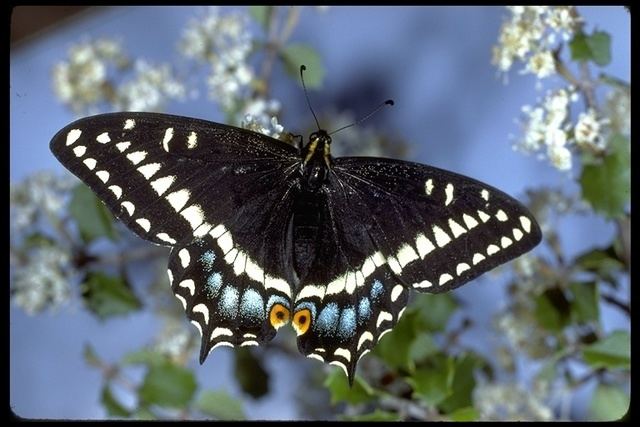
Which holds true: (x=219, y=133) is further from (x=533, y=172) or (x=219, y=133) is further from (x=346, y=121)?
(x=533, y=172)

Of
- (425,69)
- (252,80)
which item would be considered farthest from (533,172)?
(252,80)

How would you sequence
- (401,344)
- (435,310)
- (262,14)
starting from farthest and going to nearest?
(262,14) → (435,310) → (401,344)

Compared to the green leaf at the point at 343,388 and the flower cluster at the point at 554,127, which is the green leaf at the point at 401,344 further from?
the flower cluster at the point at 554,127

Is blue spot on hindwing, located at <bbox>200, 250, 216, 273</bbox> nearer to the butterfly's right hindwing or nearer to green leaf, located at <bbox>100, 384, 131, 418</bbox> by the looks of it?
the butterfly's right hindwing

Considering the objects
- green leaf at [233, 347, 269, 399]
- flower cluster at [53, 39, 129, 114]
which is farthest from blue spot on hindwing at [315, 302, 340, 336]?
flower cluster at [53, 39, 129, 114]

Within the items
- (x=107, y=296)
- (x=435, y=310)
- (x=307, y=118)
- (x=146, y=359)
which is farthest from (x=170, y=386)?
(x=307, y=118)

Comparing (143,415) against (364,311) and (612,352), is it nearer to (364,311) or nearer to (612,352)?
(364,311)
